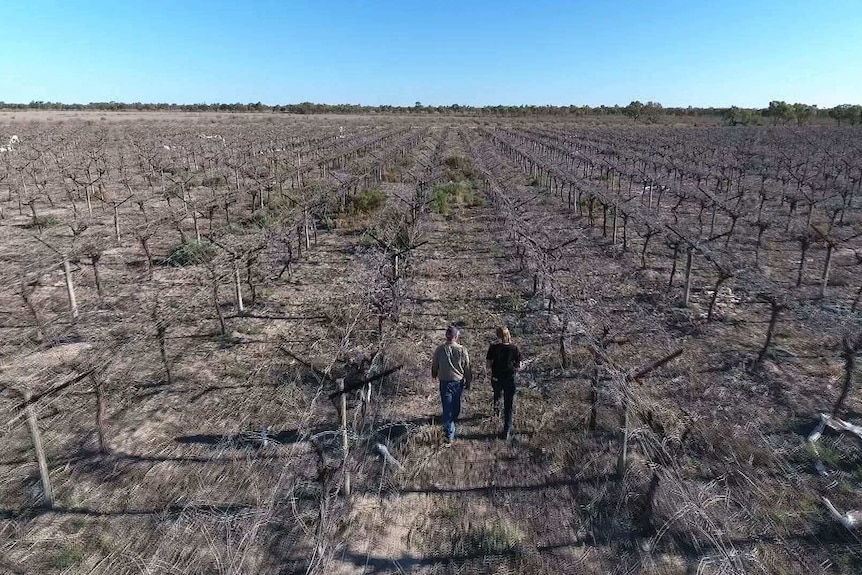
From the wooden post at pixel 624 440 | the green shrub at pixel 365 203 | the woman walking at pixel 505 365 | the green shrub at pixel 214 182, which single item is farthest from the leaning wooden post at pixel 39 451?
the green shrub at pixel 214 182

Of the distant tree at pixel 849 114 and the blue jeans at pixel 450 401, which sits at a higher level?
the distant tree at pixel 849 114

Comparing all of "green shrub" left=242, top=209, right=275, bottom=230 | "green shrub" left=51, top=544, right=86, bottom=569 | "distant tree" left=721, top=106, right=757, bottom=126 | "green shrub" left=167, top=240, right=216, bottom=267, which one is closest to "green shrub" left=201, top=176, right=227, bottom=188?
"green shrub" left=242, top=209, right=275, bottom=230

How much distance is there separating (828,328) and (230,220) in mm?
17968

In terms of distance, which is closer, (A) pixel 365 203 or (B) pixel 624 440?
(B) pixel 624 440

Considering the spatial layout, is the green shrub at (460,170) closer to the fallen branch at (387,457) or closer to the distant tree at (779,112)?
the fallen branch at (387,457)

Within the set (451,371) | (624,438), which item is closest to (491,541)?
(624,438)

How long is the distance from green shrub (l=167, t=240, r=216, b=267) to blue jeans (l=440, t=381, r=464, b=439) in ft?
31.4

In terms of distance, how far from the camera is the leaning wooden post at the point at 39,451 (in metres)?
5.54

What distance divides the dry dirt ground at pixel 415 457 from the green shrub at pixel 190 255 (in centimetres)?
288

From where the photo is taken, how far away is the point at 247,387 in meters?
8.43

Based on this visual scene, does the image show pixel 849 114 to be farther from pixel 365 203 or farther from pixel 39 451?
pixel 39 451

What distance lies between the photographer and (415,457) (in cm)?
681

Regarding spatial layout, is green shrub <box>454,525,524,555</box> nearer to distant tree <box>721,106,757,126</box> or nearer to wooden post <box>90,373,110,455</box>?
wooden post <box>90,373,110,455</box>

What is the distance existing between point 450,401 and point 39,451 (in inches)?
174
